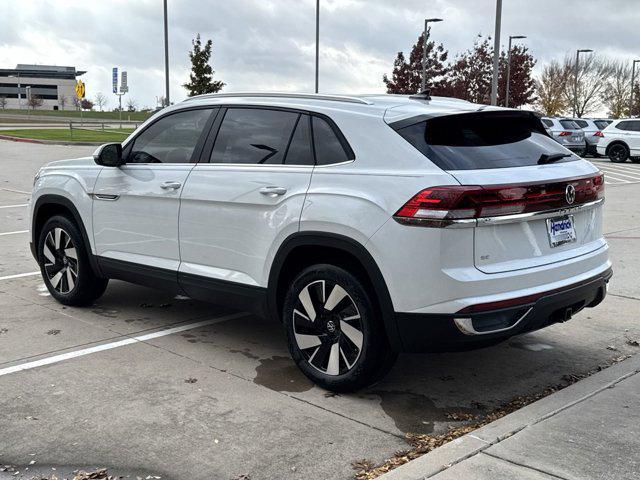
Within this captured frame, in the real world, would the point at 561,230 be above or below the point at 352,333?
above

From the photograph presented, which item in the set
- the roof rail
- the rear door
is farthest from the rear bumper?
the roof rail

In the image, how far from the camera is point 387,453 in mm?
3750

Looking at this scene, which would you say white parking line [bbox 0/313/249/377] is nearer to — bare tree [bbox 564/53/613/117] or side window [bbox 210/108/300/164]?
side window [bbox 210/108/300/164]

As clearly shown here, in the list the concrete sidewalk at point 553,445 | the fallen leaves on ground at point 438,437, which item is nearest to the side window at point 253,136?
the fallen leaves on ground at point 438,437

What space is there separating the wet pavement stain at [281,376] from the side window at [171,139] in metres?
1.53

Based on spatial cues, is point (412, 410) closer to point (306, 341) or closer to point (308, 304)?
point (306, 341)

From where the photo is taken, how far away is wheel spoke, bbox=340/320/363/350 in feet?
14.1

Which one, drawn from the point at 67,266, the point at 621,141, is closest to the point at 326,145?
the point at 67,266

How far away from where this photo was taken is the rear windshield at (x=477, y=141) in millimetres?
4137

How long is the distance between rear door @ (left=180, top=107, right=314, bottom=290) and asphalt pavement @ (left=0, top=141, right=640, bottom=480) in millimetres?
650

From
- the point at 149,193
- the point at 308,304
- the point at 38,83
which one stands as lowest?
the point at 308,304

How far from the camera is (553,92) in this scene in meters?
68.6

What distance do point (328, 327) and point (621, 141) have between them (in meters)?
27.0

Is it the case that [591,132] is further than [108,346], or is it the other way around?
[591,132]
